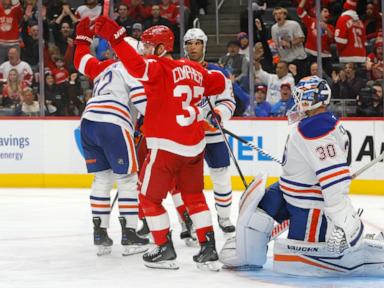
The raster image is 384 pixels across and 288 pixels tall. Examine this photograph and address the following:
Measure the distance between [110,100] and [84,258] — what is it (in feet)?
2.77

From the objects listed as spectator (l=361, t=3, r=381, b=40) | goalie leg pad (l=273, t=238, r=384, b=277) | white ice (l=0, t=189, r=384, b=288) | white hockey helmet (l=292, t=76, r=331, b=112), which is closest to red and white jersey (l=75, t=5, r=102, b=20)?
spectator (l=361, t=3, r=381, b=40)

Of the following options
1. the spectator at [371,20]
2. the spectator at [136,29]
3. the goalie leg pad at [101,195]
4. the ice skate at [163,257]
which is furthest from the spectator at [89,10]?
the ice skate at [163,257]

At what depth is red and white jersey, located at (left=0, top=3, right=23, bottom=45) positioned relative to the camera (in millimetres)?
10117

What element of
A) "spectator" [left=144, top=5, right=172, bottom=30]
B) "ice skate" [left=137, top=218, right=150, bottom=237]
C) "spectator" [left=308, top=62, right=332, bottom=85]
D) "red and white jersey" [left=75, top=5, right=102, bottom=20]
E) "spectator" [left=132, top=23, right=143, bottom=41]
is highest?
"red and white jersey" [left=75, top=5, right=102, bottom=20]

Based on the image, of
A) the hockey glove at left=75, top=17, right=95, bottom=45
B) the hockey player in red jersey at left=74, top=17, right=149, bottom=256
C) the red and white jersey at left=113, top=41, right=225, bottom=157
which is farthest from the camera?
the hockey glove at left=75, top=17, right=95, bottom=45

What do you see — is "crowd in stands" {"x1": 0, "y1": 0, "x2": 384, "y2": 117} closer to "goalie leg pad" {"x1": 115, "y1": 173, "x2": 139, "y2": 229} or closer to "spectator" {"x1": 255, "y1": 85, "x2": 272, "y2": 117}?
"spectator" {"x1": 255, "y1": 85, "x2": 272, "y2": 117}

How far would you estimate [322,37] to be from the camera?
9359 millimetres

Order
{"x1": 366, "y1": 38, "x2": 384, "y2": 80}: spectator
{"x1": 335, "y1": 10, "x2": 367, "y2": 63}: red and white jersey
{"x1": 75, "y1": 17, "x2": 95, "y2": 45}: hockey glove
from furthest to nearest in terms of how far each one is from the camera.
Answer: {"x1": 335, "y1": 10, "x2": 367, "y2": 63}: red and white jersey, {"x1": 366, "y1": 38, "x2": 384, "y2": 80}: spectator, {"x1": 75, "y1": 17, "x2": 95, "y2": 45}: hockey glove

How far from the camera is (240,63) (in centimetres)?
950

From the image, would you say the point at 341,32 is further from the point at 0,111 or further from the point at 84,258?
the point at 84,258

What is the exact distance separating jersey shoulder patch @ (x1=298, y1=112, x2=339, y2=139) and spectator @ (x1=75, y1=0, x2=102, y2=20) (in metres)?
5.78

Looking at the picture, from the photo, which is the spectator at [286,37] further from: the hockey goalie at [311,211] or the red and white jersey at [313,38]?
the hockey goalie at [311,211]

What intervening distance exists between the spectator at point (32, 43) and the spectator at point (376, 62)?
311 cm

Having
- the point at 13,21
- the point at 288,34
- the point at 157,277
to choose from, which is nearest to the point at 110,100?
the point at 157,277
